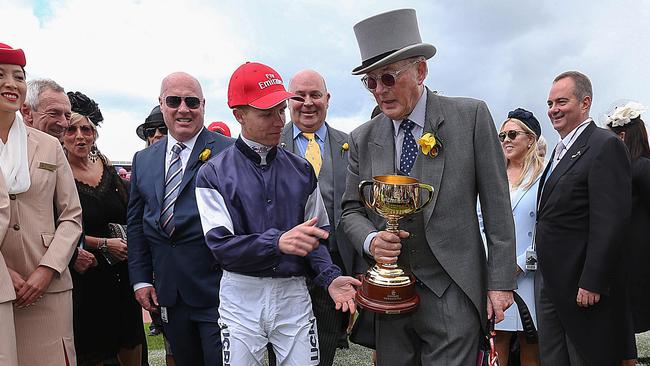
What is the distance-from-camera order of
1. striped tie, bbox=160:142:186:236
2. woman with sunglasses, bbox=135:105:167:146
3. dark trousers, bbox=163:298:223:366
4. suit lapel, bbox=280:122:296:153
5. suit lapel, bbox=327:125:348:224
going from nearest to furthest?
dark trousers, bbox=163:298:223:366, striped tie, bbox=160:142:186:236, suit lapel, bbox=327:125:348:224, suit lapel, bbox=280:122:296:153, woman with sunglasses, bbox=135:105:167:146

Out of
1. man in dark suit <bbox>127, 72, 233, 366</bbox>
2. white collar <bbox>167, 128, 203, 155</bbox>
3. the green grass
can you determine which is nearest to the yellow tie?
man in dark suit <bbox>127, 72, 233, 366</bbox>

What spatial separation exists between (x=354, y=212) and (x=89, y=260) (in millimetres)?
2030

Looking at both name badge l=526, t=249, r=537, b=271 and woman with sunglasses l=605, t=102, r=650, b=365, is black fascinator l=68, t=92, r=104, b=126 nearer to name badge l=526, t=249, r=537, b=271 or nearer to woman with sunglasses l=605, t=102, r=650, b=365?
name badge l=526, t=249, r=537, b=271

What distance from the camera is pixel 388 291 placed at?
7.76ft

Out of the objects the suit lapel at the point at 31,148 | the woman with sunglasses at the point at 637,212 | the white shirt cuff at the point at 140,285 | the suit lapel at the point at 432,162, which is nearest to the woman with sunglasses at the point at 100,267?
the white shirt cuff at the point at 140,285

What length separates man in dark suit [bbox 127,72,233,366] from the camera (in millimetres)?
3109

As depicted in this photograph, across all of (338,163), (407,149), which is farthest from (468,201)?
(338,163)

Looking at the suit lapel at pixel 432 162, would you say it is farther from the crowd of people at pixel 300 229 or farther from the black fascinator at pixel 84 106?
the black fascinator at pixel 84 106

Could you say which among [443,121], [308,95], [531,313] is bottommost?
[531,313]

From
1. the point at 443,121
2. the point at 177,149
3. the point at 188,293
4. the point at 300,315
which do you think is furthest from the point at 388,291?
the point at 177,149

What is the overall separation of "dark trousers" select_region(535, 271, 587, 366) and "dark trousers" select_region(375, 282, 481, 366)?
63.8 inches

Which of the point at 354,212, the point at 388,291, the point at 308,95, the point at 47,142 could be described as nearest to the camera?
the point at 388,291

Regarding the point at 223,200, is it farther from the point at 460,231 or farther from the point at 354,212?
the point at 460,231

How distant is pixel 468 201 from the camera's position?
2525mm
